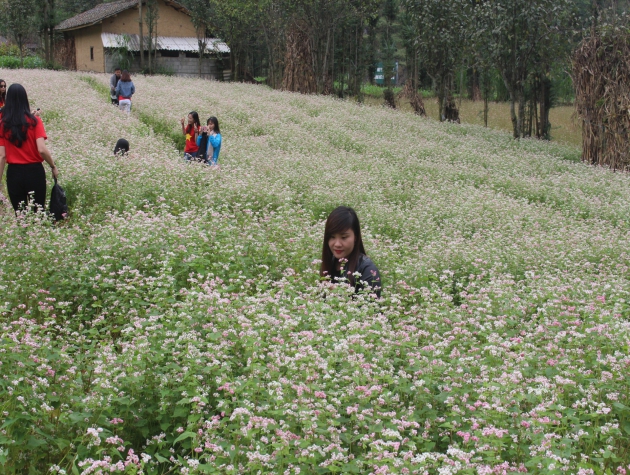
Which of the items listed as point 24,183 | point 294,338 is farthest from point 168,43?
point 294,338

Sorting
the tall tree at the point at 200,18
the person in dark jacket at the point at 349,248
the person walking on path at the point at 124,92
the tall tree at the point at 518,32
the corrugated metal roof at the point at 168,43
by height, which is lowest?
the person in dark jacket at the point at 349,248

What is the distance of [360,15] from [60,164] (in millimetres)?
28931

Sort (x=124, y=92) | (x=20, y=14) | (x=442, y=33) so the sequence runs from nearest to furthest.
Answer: (x=124, y=92), (x=442, y=33), (x=20, y=14)

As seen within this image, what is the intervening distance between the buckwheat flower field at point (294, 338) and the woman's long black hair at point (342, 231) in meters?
0.30

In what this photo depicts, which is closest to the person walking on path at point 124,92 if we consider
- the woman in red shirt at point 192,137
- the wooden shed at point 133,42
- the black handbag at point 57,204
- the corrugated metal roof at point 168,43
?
the woman in red shirt at point 192,137

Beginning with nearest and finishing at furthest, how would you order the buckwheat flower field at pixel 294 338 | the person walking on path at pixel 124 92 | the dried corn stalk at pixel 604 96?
the buckwheat flower field at pixel 294 338 → the dried corn stalk at pixel 604 96 → the person walking on path at pixel 124 92

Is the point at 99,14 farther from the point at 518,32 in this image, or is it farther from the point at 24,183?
the point at 24,183

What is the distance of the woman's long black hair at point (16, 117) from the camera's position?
8625 millimetres

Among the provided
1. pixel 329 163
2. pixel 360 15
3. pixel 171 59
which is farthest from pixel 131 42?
pixel 329 163

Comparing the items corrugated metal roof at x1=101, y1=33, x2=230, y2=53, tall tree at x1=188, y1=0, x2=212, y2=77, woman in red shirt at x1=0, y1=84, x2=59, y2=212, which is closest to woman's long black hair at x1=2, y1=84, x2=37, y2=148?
woman in red shirt at x1=0, y1=84, x2=59, y2=212

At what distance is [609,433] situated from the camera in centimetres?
385

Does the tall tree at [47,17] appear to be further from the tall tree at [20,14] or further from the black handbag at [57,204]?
the black handbag at [57,204]

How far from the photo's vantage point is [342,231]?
6352mm

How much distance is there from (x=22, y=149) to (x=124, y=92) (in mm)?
13478
